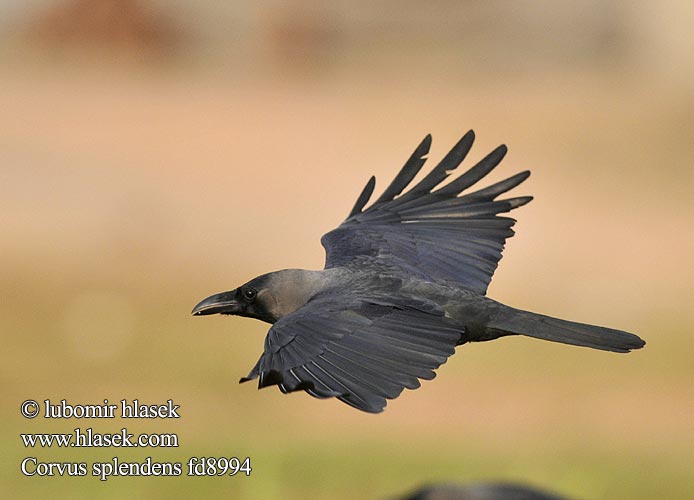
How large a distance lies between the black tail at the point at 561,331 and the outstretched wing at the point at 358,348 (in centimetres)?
41

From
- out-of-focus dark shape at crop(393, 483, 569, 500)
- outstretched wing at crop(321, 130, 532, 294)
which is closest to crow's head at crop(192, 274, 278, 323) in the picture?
outstretched wing at crop(321, 130, 532, 294)

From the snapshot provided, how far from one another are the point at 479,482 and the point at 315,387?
4.65ft

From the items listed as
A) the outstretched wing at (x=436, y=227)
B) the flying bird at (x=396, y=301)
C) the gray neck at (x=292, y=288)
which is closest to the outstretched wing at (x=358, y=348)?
the flying bird at (x=396, y=301)

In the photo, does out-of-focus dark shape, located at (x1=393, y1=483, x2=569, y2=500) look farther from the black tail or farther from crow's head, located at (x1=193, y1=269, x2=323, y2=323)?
crow's head, located at (x1=193, y1=269, x2=323, y2=323)

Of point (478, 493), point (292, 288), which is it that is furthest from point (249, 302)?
point (478, 493)

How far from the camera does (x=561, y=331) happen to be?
23.6ft

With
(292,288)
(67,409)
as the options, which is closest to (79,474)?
(67,409)

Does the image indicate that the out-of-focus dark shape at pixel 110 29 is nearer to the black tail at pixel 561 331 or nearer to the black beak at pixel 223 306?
the black beak at pixel 223 306

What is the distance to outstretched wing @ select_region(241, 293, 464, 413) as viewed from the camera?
6.21m

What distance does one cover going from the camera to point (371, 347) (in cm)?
656

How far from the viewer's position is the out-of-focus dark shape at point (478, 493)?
187 inches

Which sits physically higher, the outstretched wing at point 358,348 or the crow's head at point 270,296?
the crow's head at point 270,296

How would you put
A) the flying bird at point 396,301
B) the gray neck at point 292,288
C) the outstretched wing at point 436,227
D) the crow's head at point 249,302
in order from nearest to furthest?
the flying bird at point 396,301 < the gray neck at point 292,288 < the crow's head at point 249,302 < the outstretched wing at point 436,227

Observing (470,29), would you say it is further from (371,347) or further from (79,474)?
(371,347)
